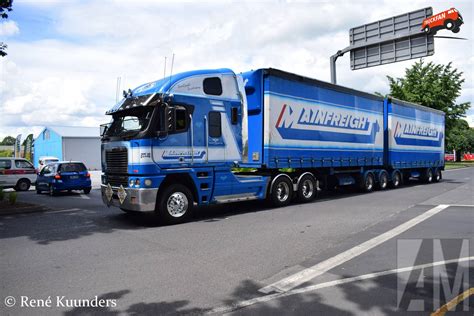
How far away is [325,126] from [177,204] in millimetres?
6457

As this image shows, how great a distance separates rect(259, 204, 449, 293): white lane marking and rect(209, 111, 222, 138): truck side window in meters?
4.52

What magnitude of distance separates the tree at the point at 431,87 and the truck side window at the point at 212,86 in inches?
1336

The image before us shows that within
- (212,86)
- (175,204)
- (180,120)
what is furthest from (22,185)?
(212,86)

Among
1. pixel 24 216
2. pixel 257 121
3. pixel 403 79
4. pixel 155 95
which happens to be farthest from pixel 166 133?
pixel 403 79

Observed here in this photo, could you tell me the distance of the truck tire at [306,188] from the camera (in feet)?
39.7

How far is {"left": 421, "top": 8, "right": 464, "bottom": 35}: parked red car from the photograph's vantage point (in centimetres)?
1422

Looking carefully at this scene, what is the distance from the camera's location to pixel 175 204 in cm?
876

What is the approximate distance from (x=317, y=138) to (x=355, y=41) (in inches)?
311

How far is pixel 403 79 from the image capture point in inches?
1588

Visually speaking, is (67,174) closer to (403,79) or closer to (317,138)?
(317,138)

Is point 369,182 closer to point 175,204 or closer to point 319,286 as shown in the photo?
point 175,204

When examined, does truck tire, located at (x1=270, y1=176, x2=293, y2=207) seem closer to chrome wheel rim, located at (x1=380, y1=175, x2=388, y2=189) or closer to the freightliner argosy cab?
the freightliner argosy cab

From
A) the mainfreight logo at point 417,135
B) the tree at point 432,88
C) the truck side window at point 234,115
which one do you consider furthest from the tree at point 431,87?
the truck side window at point 234,115

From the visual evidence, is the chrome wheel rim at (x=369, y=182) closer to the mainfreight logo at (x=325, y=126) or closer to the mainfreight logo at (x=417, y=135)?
the mainfreight logo at (x=325, y=126)
